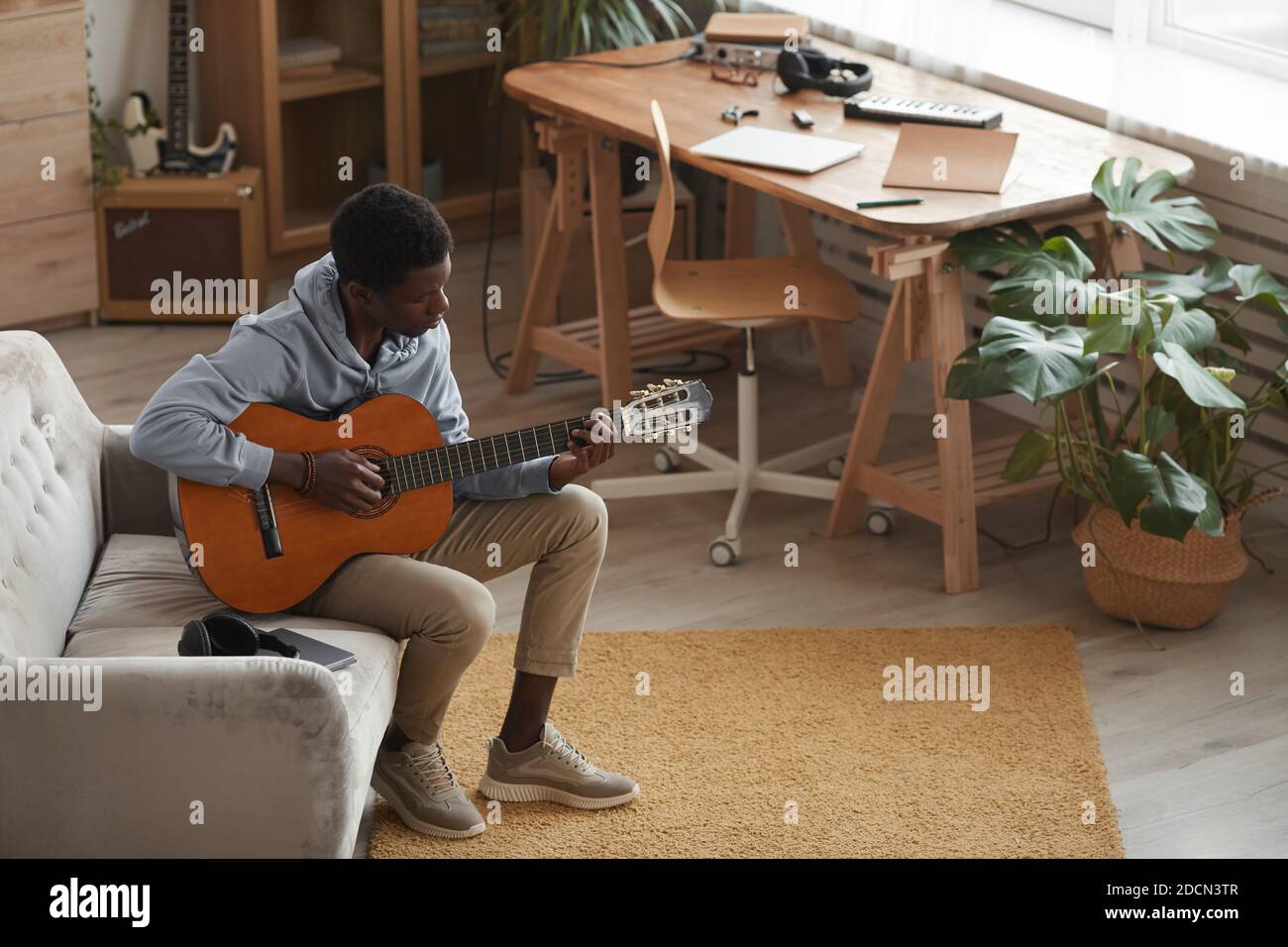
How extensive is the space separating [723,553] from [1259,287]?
114cm

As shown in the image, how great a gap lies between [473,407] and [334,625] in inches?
75.9

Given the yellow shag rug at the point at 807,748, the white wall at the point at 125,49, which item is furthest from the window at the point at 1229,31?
the white wall at the point at 125,49

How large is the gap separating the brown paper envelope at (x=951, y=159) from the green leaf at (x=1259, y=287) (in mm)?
460

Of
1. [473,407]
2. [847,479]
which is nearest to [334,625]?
[847,479]

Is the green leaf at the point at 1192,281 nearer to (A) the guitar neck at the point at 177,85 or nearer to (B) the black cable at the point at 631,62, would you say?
(B) the black cable at the point at 631,62

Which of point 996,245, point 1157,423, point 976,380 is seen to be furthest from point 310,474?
point 1157,423

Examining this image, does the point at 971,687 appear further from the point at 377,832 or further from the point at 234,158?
the point at 234,158

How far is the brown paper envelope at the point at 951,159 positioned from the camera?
10.8 ft

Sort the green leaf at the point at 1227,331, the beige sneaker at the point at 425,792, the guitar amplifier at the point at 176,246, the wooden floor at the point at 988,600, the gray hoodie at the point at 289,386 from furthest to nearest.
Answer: the guitar amplifier at the point at 176,246, the green leaf at the point at 1227,331, the wooden floor at the point at 988,600, the beige sneaker at the point at 425,792, the gray hoodie at the point at 289,386

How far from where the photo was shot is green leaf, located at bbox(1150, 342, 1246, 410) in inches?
114

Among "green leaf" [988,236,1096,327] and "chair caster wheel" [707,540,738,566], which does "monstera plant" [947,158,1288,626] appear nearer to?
"green leaf" [988,236,1096,327]

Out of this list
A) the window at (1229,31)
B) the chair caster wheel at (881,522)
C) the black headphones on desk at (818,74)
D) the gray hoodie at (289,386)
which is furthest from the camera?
the black headphones on desk at (818,74)

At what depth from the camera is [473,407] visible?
429cm

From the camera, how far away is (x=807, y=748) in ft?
9.37
